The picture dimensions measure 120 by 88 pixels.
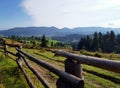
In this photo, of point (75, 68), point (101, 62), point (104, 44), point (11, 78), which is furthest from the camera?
point (104, 44)

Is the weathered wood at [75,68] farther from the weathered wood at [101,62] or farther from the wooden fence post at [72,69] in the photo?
the weathered wood at [101,62]

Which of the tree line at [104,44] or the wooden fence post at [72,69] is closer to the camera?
the wooden fence post at [72,69]

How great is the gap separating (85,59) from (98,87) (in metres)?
8.73

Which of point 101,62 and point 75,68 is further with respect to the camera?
point 75,68

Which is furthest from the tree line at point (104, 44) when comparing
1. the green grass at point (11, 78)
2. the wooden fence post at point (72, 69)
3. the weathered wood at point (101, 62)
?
the weathered wood at point (101, 62)

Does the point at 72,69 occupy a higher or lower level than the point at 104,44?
higher

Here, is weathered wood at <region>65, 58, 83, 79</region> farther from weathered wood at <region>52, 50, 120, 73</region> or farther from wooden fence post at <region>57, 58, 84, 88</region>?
weathered wood at <region>52, 50, 120, 73</region>

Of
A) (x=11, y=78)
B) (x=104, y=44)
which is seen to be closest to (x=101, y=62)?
(x=11, y=78)

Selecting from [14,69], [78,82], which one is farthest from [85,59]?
[14,69]

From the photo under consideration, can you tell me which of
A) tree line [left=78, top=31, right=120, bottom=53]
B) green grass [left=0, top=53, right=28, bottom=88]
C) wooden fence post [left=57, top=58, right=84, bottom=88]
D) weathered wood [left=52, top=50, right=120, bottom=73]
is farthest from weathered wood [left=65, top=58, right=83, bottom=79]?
tree line [left=78, top=31, right=120, bottom=53]

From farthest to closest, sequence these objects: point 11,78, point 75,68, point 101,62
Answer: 1. point 11,78
2. point 75,68
3. point 101,62

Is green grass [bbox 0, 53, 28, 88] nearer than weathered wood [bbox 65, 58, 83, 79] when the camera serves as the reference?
No

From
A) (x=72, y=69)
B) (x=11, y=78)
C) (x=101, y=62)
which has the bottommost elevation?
(x=11, y=78)

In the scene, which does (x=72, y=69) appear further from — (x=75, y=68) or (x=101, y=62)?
(x=101, y=62)
